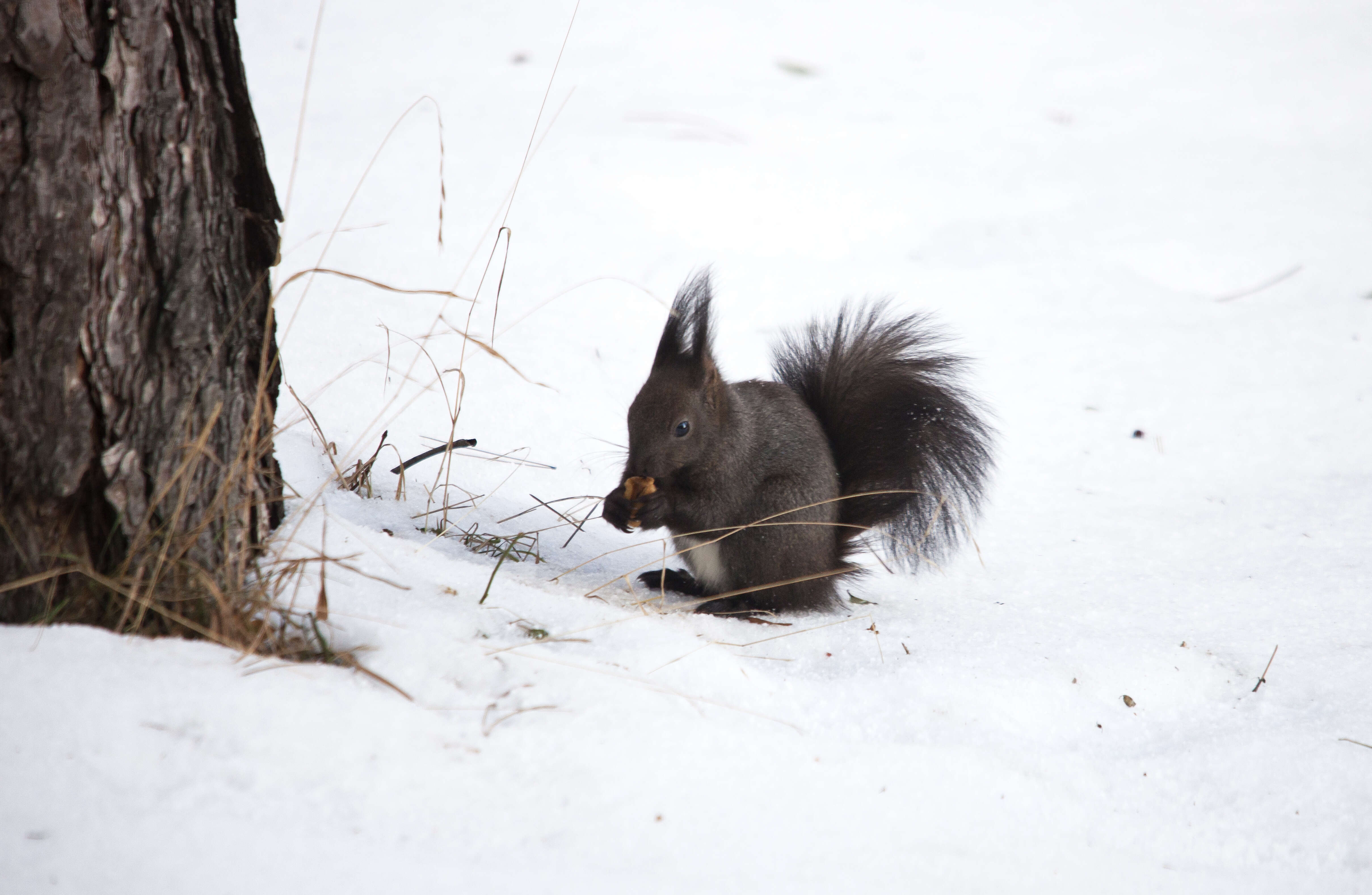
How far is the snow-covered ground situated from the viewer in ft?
3.70

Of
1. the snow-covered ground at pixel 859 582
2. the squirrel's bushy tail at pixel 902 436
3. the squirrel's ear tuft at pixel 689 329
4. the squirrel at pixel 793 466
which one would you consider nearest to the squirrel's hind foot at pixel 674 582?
the squirrel at pixel 793 466

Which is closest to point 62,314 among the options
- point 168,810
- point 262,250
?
point 262,250

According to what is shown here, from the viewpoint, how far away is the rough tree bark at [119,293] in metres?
1.20

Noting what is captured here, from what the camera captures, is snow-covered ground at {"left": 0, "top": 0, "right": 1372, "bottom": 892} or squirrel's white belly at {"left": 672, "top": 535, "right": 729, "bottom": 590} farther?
squirrel's white belly at {"left": 672, "top": 535, "right": 729, "bottom": 590}

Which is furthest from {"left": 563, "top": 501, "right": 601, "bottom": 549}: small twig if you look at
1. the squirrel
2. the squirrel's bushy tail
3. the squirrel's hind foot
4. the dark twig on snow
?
the squirrel's bushy tail

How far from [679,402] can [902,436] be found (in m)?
0.55

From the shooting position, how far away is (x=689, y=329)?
231 cm

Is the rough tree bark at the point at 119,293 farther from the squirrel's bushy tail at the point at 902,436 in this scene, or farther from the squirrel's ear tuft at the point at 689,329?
the squirrel's bushy tail at the point at 902,436

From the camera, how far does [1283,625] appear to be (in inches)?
86.8

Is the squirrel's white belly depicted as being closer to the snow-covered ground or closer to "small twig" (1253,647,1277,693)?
the snow-covered ground

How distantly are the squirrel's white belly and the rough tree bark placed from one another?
1.12 meters

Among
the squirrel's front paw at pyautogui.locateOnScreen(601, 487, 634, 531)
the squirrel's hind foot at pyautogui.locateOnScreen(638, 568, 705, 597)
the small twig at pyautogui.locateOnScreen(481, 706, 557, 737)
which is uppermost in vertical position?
the squirrel's front paw at pyautogui.locateOnScreen(601, 487, 634, 531)

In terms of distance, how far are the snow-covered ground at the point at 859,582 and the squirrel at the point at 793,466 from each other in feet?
0.51

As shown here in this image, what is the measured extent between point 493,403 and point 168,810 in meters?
1.95
